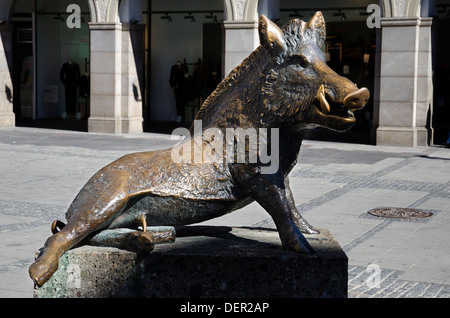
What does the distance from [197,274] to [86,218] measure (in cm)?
67

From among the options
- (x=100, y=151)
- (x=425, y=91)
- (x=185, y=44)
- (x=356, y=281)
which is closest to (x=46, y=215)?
(x=356, y=281)

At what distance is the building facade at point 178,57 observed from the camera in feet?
57.4

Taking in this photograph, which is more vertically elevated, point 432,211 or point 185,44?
point 185,44

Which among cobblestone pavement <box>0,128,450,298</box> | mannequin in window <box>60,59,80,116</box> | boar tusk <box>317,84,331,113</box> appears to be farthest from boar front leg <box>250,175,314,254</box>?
mannequin in window <box>60,59,80,116</box>

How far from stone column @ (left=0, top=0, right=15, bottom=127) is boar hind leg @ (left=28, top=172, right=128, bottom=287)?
1886cm

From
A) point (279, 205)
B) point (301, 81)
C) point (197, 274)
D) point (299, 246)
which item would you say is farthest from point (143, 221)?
point (301, 81)

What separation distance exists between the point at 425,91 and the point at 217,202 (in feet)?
46.3

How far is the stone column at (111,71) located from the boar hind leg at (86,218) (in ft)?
53.0

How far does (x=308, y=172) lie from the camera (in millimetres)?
13242

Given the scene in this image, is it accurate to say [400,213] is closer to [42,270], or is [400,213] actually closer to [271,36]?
[271,36]

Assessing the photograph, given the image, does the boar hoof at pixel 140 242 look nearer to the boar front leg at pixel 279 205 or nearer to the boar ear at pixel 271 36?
the boar front leg at pixel 279 205

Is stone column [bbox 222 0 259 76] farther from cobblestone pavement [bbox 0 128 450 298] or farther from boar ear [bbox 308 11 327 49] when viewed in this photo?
boar ear [bbox 308 11 327 49]

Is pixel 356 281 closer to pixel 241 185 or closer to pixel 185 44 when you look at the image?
pixel 241 185

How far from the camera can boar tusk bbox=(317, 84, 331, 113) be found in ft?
13.2
